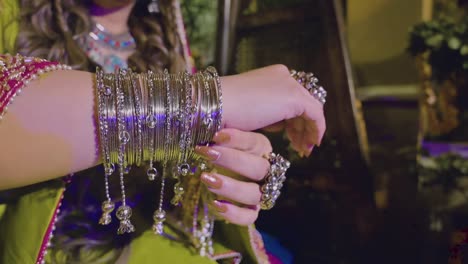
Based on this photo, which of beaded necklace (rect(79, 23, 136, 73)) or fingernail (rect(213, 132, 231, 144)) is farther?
beaded necklace (rect(79, 23, 136, 73))

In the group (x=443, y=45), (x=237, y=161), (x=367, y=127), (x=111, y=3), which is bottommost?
(x=367, y=127)

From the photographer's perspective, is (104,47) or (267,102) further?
(104,47)

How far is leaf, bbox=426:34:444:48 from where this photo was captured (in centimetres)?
102

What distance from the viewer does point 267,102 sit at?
411mm

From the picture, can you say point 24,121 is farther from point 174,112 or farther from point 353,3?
point 353,3

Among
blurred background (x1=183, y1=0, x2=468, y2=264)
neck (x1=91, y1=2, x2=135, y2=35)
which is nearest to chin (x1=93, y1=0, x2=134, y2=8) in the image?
neck (x1=91, y1=2, x2=135, y2=35)

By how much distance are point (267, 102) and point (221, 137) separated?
6cm

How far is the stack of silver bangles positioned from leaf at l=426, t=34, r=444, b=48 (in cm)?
84

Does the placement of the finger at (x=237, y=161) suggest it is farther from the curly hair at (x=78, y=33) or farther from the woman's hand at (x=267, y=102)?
the curly hair at (x=78, y=33)

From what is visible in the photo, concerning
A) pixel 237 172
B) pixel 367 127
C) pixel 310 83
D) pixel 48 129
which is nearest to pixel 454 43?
pixel 367 127

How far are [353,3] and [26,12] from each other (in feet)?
3.61

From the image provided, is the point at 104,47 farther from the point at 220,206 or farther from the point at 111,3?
the point at 220,206

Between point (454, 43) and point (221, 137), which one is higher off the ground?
point (221, 137)

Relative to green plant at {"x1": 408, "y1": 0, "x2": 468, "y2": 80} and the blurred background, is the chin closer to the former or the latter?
the blurred background
